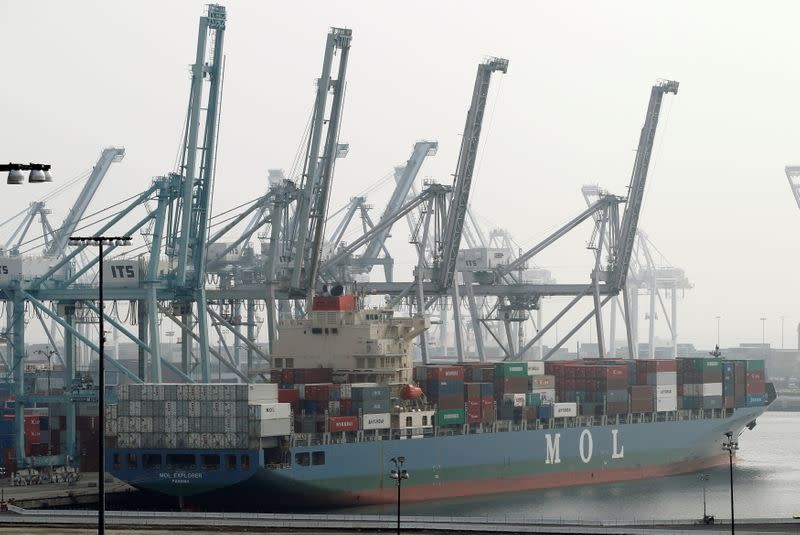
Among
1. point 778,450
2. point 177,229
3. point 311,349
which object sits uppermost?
point 177,229

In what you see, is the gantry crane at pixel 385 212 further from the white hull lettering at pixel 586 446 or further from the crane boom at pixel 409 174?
the white hull lettering at pixel 586 446

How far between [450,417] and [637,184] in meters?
36.8

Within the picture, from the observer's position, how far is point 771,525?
186 feet

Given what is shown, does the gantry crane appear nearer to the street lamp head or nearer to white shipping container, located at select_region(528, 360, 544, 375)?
white shipping container, located at select_region(528, 360, 544, 375)

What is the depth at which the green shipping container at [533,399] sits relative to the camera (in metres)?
85.1

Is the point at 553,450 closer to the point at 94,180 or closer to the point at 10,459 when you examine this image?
the point at 10,459

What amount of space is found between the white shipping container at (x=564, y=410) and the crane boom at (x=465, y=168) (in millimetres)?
16411

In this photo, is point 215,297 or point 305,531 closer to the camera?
point 305,531

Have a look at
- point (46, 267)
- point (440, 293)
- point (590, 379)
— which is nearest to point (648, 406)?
point (590, 379)

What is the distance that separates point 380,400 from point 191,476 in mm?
11760

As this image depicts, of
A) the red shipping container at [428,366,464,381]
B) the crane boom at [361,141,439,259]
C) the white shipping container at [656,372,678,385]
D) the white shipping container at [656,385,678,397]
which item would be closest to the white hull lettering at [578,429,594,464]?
the white shipping container at [656,385,678,397]

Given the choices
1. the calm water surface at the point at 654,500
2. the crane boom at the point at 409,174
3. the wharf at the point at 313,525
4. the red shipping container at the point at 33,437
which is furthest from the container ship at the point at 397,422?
the crane boom at the point at 409,174

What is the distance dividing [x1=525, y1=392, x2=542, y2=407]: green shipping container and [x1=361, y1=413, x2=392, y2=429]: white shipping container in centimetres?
1312

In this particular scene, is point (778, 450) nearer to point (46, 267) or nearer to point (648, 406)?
point (648, 406)
